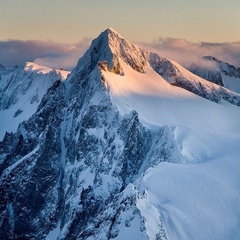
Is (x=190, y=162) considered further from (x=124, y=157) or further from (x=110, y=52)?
(x=110, y=52)

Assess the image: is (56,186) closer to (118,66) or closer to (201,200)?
(118,66)

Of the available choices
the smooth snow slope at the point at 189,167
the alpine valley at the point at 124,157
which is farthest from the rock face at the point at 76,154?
the smooth snow slope at the point at 189,167

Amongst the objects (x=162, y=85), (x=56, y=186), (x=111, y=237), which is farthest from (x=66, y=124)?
(x=111, y=237)

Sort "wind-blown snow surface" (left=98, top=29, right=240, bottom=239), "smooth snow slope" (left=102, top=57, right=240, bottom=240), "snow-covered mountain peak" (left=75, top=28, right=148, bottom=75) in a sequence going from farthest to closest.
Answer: "snow-covered mountain peak" (left=75, top=28, right=148, bottom=75)
"wind-blown snow surface" (left=98, top=29, right=240, bottom=239)
"smooth snow slope" (left=102, top=57, right=240, bottom=240)

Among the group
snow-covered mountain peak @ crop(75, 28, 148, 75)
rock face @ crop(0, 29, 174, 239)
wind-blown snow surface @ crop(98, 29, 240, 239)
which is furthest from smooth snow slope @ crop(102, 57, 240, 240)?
rock face @ crop(0, 29, 174, 239)

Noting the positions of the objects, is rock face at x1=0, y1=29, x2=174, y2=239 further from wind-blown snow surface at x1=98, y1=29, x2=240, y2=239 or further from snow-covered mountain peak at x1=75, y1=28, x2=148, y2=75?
wind-blown snow surface at x1=98, y1=29, x2=240, y2=239

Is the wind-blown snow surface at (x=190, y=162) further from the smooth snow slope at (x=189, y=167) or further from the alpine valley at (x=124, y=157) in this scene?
the alpine valley at (x=124, y=157)
